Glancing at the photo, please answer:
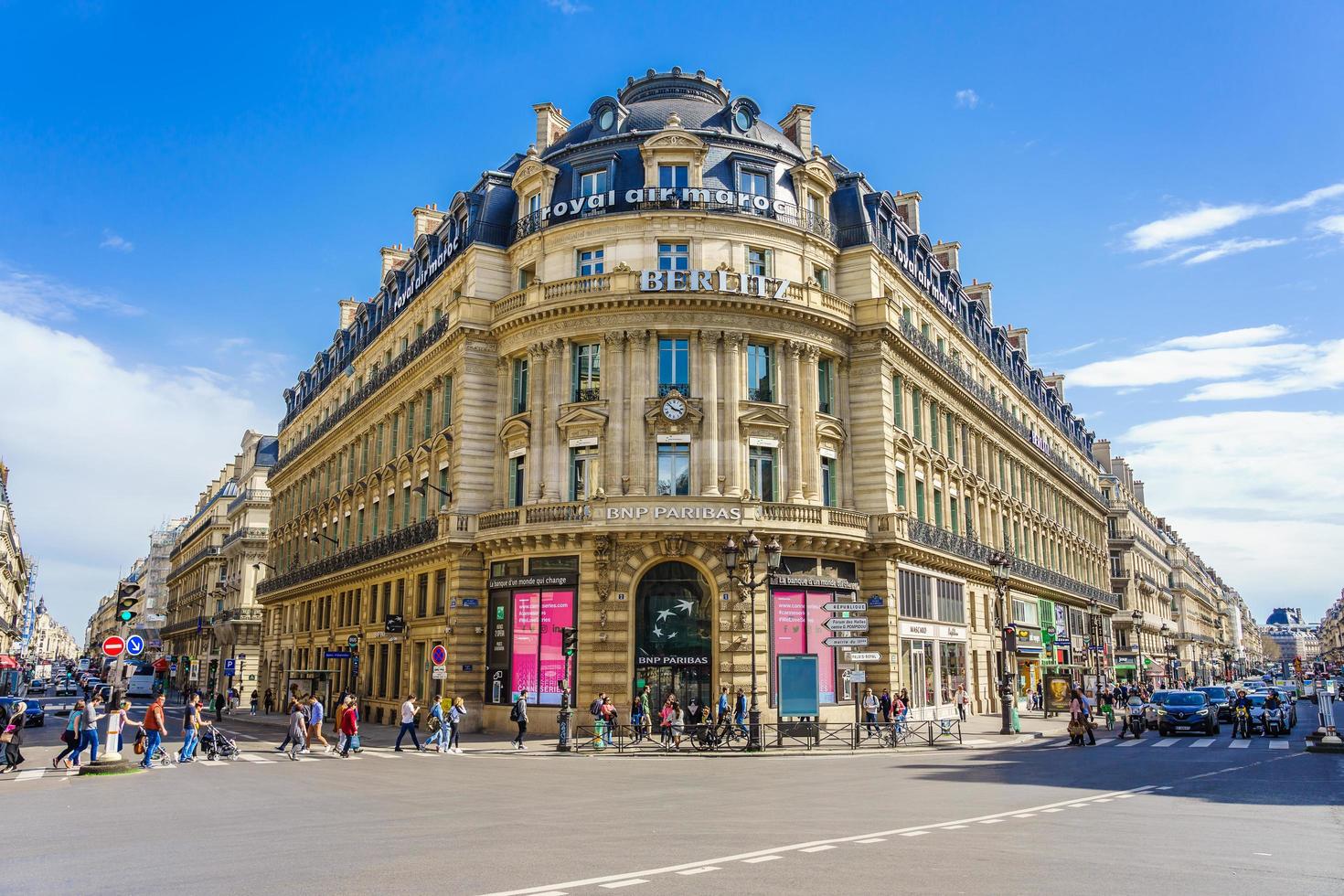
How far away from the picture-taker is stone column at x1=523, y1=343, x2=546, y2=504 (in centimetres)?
3647

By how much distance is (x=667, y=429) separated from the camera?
35.1m

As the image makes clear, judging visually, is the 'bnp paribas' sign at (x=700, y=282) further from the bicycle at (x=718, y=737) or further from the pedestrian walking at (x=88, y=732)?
the pedestrian walking at (x=88, y=732)

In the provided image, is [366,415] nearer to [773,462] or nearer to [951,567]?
[773,462]

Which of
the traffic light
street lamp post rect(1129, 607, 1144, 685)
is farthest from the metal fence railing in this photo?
street lamp post rect(1129, 607, 1144, 685)

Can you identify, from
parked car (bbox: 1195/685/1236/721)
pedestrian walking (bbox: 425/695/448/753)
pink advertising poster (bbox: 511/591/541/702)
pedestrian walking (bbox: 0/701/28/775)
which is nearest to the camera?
pedestrian walking (bbox: 0/701/28/775)

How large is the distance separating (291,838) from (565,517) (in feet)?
70.8

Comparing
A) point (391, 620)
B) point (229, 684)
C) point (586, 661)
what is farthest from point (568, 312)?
point (229, 684)

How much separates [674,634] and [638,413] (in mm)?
7584

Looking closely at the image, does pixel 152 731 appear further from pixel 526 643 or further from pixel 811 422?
pixel 811 422

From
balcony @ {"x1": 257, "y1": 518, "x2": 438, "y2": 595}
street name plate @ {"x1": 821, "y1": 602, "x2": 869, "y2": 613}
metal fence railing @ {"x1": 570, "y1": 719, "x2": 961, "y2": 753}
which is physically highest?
balcony @ {"x1": 257, "y1": 518, "x2": 438, "y2": 595}

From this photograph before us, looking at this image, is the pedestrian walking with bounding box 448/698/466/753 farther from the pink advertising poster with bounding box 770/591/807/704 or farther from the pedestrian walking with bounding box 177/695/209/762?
the pink advertising poster with bounding box 770/591/807/704

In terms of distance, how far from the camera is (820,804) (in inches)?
648

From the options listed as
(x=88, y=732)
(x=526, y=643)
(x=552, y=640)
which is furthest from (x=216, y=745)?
(x=552, y=640)

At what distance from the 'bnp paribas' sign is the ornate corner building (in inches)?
4.0
